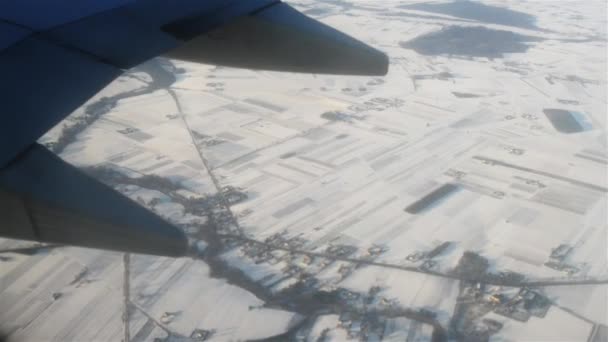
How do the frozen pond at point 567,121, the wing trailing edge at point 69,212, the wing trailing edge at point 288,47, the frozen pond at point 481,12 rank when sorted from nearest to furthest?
the wing trailing edge at point 69,212
the wing trailing edge at point 288,47
the frozen pond at point 567,121
the frozen pond at point 481,12

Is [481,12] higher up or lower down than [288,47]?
lower down

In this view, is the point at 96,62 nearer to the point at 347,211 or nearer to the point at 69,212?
the point at 69,212

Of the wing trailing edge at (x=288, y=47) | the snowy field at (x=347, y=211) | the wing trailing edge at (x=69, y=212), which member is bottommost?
the snowy field at (x=347, y=211)

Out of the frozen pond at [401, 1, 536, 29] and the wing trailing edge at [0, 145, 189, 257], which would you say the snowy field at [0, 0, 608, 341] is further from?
the frozen pond at [401, 1, 536, 29]

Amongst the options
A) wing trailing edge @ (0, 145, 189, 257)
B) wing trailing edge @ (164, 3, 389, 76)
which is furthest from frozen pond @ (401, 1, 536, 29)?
wing trailing edge @ (0, 145, 189, 257)

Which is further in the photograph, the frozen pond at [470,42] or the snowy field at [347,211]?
the frozen pond at [470,42]

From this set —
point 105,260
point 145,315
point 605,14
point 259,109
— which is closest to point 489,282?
point 145,315

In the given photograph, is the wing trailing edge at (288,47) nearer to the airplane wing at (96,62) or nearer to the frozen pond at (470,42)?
the airplane wing at (96,62)

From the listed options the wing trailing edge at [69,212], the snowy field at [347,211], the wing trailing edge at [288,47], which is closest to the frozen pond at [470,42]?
the snowy field at [347,211]

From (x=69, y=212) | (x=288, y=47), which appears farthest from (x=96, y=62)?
(x=288, y=47)
